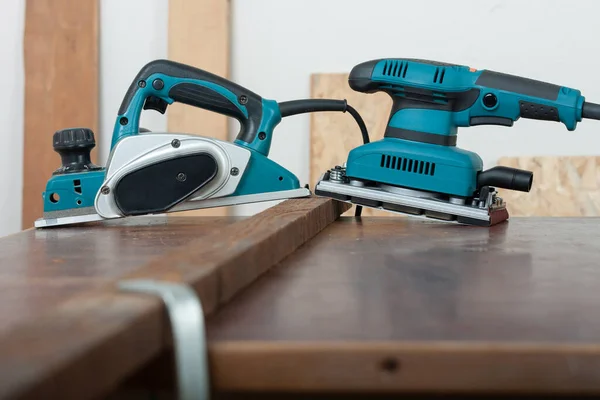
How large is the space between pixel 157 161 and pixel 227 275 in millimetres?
724

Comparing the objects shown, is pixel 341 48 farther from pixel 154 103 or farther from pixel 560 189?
pixel 154 103

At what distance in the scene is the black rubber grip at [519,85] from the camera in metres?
1.28

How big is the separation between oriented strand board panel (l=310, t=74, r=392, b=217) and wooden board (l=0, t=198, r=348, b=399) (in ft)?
2.87

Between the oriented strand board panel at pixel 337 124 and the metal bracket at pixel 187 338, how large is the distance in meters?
1.69

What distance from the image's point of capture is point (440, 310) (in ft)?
1.91

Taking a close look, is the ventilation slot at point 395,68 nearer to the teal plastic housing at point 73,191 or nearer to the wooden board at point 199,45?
the teal plastic housing at point 73,191

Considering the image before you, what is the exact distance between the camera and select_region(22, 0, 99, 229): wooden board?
2242 mm

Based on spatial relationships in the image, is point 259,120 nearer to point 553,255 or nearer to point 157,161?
point 157,161

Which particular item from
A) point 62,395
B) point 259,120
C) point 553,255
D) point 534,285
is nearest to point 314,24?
point 259,120

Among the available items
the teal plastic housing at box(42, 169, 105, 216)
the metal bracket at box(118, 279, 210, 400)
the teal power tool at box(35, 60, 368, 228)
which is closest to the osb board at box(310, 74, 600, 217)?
the teal power tool at box(35, 60, 368, 228)

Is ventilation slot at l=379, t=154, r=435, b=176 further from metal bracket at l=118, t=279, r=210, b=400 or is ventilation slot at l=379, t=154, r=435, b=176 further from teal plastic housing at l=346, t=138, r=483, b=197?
metal bracket at l=118, t=279, r=210, b=400

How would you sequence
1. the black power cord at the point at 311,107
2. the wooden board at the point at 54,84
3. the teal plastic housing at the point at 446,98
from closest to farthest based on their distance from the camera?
the teal plastic housing at the point at 446,98
the black power cord at the point at 311,107
the wooden board at the point at 54,84

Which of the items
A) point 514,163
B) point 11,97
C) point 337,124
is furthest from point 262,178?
point 11,97

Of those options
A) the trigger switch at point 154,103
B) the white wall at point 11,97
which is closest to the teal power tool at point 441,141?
the trigger switch at point 154,103
